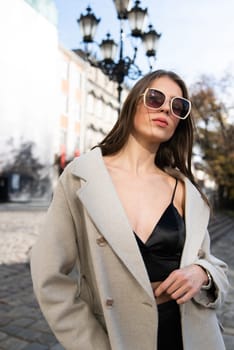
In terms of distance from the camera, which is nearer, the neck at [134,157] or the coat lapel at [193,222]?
the coat lapel at [193,222]

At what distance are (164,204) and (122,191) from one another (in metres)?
0.18

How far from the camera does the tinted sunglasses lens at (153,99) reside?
142cm

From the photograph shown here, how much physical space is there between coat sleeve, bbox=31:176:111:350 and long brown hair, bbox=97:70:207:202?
39 centimetres

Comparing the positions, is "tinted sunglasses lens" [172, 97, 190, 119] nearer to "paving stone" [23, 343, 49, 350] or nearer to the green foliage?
"paving stone" [23, 343, 49, 350]

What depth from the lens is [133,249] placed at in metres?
1.23

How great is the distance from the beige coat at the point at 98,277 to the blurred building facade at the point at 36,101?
69.1 feet

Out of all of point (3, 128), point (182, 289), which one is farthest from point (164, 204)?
point (3, 128)

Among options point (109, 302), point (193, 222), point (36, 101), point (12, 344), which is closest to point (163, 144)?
point (193, 222)

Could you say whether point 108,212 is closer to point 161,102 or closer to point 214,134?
point 161,102

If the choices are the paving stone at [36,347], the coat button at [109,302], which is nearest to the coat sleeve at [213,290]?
the coat button at [109,302]

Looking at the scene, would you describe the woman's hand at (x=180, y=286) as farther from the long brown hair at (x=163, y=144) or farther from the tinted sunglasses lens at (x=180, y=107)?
the tinted sunglasses lens at (x=180, y=107)

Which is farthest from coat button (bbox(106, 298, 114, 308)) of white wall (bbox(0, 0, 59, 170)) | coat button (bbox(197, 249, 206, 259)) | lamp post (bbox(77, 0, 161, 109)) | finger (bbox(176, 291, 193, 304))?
white wall (bbox(0, 0, 59, 170))

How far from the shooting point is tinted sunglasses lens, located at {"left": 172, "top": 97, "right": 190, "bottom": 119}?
1.45 meters

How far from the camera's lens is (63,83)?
27188mm
